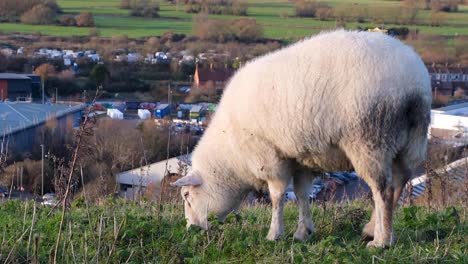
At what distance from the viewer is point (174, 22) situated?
219 feet

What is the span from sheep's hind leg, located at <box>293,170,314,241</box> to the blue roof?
1150 cm

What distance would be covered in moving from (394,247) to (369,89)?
43.1 inches

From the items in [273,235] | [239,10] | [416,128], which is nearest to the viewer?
[416,128]

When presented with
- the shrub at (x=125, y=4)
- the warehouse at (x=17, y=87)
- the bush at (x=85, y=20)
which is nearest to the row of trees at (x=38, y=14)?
the bush at (x=85, y=20)

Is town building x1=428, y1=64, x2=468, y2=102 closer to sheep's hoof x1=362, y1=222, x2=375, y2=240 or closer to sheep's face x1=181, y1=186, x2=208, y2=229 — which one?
sheep's face x1=181, y1=186, x2=208, y2=229

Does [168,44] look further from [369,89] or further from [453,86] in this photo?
[369,89]

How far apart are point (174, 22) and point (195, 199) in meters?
60.6

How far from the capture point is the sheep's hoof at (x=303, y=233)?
610cm

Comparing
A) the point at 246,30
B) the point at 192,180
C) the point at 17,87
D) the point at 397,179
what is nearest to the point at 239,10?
the point at 246,30

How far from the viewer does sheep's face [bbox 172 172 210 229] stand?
6.90 meters

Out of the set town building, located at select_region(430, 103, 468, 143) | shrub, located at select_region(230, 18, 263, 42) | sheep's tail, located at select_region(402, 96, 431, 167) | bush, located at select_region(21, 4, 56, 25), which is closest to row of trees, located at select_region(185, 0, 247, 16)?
shrub, located at select_region(230, 18, 263, 42)

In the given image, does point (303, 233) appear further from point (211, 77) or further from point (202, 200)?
point (211, 77)

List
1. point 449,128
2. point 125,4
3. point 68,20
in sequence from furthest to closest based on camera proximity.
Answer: point 125,4, point 68,20, point 449,128

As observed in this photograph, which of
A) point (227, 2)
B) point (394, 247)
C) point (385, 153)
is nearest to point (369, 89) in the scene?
point (385, 153)
